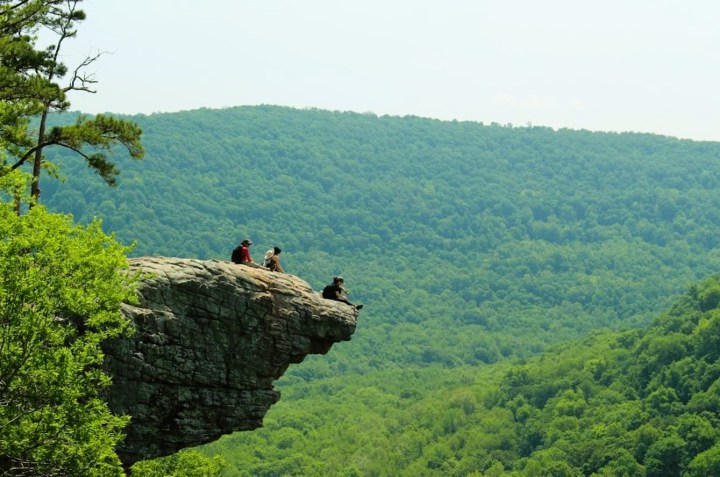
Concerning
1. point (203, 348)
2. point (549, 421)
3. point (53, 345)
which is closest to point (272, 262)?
point (203, 348)

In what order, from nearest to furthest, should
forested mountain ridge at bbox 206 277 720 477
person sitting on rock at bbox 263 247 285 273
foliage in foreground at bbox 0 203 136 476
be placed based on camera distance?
1. foliage in foreground at bbox 0 203 136 476
2. person sitting on rock at bbox 263 247 285 273
3. forested mountain ridge at bbox 206 277 720 477

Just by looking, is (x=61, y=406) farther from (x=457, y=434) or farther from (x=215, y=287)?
(x=457, y=434)

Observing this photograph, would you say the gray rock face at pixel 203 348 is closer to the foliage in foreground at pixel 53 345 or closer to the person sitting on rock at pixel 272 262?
the person sitting on rock at pixel 272 262

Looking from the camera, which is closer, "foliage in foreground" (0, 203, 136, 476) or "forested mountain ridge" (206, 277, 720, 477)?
"foliage in foreground" (0, 203, 136, 476)

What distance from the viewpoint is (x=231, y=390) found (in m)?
32.2

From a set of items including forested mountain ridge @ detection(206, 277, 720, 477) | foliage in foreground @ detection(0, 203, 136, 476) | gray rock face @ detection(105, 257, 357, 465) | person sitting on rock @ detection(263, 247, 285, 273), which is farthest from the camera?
forested mountain ridge @ detection(206, 277, 720, 477)

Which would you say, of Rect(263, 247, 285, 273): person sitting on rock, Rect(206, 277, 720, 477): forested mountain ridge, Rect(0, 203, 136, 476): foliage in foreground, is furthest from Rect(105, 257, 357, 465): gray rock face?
Rect(206, 277, 720, 477): forested mountain ridge

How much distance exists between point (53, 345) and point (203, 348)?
5742 mm

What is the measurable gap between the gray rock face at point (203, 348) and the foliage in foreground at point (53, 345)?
91.1 inches

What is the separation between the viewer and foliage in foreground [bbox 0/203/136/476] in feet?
82.8

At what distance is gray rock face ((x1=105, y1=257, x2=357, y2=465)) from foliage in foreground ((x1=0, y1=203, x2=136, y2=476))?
2.31 meters

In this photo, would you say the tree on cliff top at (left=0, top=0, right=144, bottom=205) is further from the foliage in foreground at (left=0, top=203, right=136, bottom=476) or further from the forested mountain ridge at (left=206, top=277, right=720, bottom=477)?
the forested mountain ridge at (left=206, top=277, right=720, bottom=477)

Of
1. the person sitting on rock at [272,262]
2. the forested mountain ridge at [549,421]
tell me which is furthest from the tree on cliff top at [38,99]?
the forested mountain ridge at [549,421]

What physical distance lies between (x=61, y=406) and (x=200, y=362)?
6150mm
